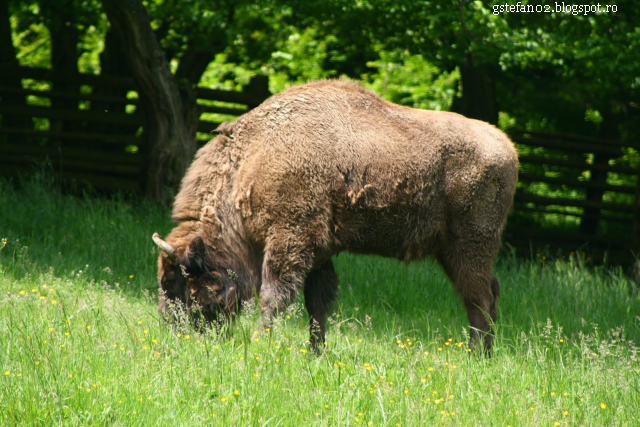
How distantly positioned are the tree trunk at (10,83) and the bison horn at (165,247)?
308 inches

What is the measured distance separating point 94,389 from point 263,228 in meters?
1.56

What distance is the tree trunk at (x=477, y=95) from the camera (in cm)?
1010

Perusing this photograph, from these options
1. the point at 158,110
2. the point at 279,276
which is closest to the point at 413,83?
the point at 158,110

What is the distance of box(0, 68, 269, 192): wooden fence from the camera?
1093 cm

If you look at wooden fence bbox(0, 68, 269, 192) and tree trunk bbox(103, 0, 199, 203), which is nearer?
tree trunk bbox(103, 0, 199, 203)

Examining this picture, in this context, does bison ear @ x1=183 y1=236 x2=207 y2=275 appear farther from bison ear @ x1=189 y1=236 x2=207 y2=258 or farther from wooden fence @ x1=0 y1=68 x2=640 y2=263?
wooden fence @ x1=0 y1=68 x2=640 y2=263

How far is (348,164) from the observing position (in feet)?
15.2

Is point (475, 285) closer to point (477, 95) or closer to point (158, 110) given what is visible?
point (158, 110)

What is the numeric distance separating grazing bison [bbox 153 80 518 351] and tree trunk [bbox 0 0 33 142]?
751 centimetres

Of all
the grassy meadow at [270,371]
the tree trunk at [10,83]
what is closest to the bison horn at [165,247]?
the grassy meadow at [270,371]

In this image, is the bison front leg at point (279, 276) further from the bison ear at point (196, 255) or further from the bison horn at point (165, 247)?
the bison horn at point (165, 247)

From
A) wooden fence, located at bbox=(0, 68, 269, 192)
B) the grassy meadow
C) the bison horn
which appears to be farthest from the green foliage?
the bison horn

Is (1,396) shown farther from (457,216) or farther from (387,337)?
(457,216)

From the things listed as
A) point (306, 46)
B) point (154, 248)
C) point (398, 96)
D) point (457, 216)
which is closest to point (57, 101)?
point (306, 46)
